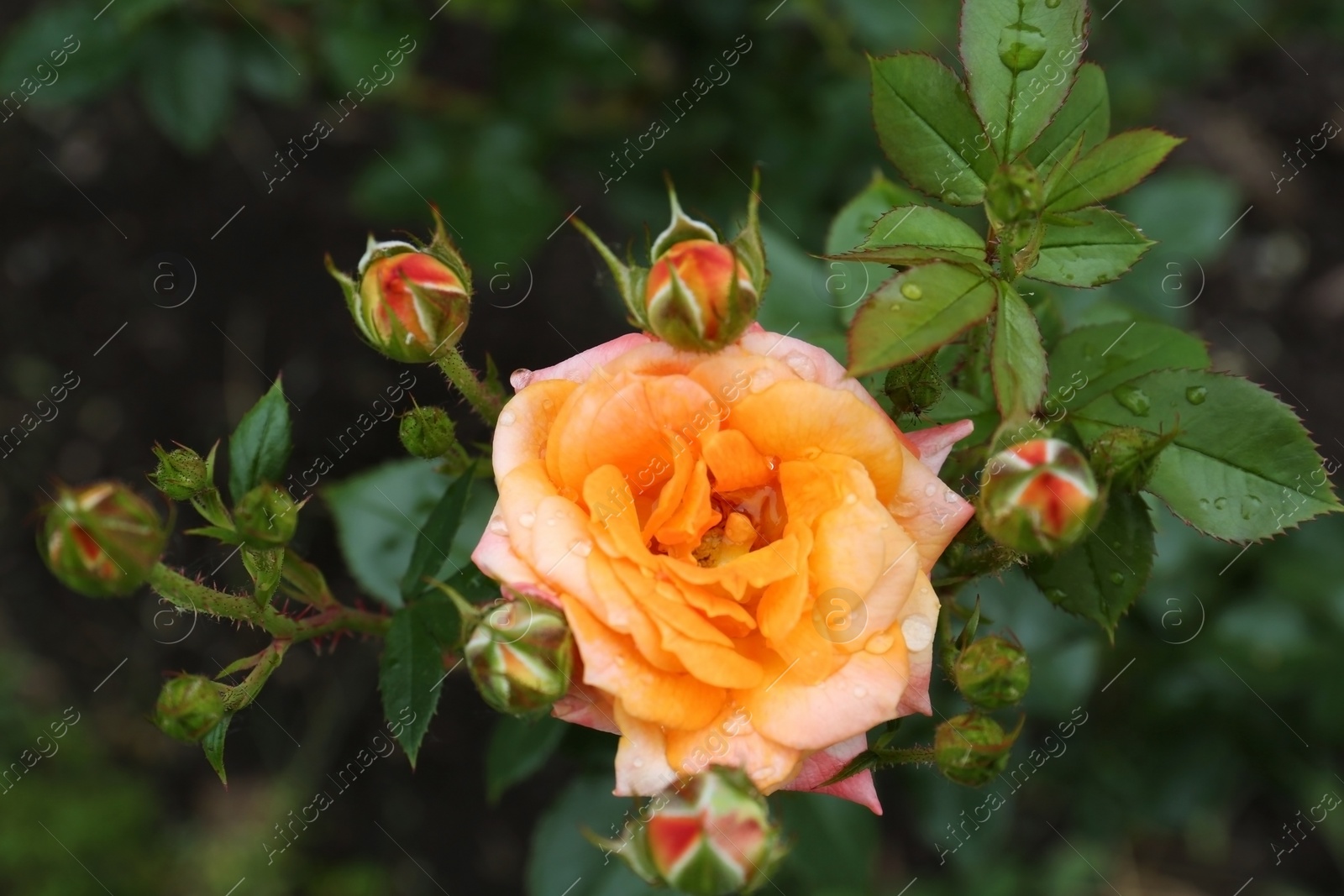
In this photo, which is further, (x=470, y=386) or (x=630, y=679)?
(x=470, y=386)

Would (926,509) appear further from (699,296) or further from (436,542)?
(436,542)

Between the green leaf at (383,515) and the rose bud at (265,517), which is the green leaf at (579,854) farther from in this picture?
the rose bud at (265,517)

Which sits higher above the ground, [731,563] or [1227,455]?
[731,563]

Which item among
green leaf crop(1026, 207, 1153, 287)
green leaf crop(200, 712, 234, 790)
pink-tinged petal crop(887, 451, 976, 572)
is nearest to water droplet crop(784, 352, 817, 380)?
pink-tinged petal crop(887, 451, 976, 572)

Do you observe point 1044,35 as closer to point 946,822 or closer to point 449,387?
point 449,387

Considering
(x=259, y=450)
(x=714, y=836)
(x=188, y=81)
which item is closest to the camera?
(x=714, y=836)

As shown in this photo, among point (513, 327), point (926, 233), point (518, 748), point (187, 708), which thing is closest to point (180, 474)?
point (187, 708)

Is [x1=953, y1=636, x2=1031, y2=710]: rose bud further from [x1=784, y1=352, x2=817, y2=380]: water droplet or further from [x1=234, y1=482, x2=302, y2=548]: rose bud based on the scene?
[x1=234, y1=482, x2=302, y2=548]: rose bud
